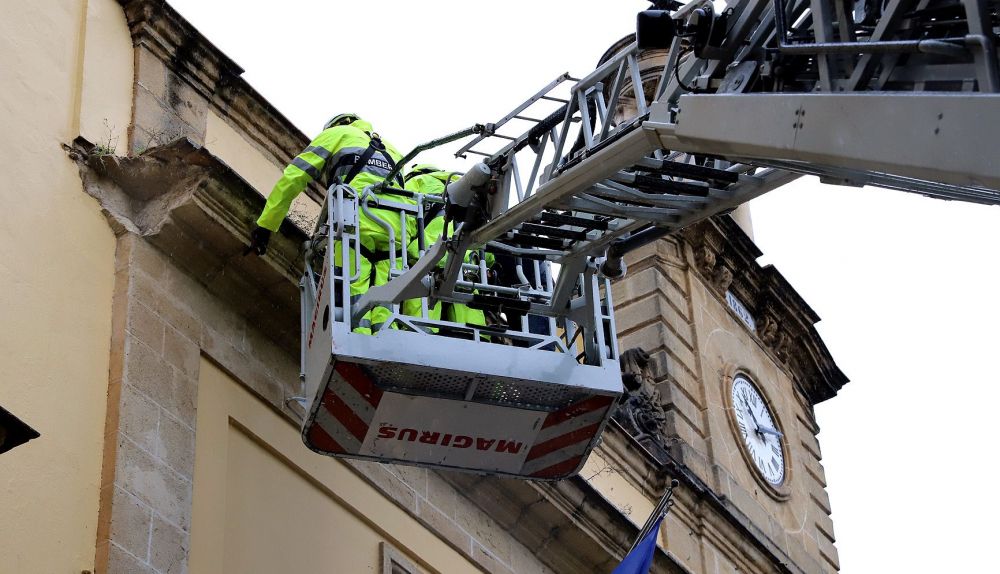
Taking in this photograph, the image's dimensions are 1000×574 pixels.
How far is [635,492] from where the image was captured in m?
16.1

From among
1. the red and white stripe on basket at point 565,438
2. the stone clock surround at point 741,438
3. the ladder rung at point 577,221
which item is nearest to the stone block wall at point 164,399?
the red and white stripe on basket at point 565,438

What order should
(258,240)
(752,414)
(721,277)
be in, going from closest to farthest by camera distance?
1. (258,240)
2. (752,414)
3. (721,277)

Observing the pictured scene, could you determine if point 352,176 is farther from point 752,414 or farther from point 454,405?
point 752,414

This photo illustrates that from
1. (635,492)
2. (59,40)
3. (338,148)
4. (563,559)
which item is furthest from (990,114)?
(635,492)

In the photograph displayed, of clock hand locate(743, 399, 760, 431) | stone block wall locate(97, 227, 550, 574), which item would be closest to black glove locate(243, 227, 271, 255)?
stone block wall locate(97, 227, 550, 574)

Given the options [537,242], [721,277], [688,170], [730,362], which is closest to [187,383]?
[537,242]

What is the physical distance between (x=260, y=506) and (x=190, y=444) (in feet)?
2.47

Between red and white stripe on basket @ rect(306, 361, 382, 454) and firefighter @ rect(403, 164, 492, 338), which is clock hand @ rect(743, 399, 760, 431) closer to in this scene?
firefighter @ rect(403, 164, 492, 338)

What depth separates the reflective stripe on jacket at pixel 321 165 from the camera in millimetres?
11315

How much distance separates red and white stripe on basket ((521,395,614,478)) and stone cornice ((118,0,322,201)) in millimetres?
3429

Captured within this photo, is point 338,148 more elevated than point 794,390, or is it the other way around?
point 794,390

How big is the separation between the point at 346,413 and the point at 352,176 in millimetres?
1828

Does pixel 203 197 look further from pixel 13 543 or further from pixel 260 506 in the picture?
pixel 13 543

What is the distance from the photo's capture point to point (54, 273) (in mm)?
10539
